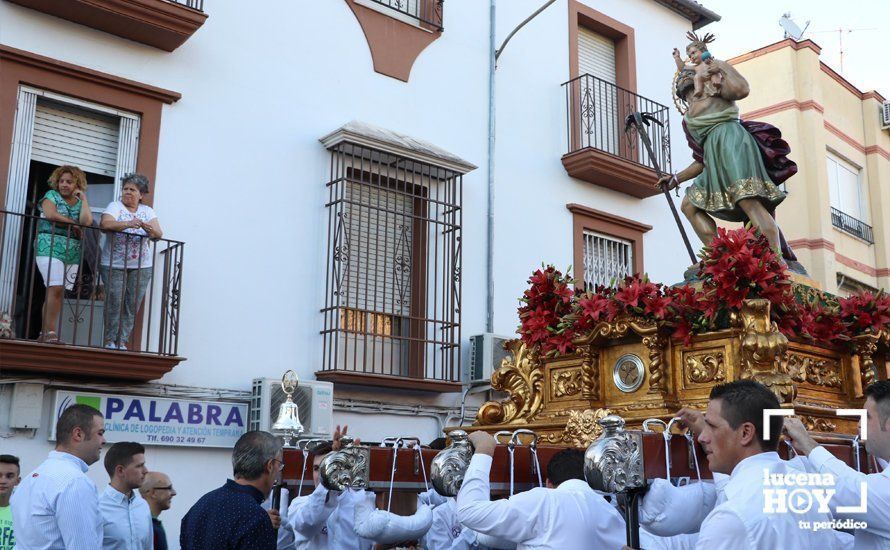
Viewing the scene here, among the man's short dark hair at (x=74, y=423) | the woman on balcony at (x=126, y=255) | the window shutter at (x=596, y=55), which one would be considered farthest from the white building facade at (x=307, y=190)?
the man's short dark hair at (x=74, y=423)

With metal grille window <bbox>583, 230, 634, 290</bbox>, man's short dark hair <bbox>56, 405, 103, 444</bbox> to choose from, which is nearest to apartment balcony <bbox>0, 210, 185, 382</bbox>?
man's short dark hair <bbox>56, 405, 103, 444</bbox>

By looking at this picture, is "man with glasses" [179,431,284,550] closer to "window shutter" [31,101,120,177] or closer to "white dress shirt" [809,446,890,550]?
"white dress shirt" [809,446,890,550]

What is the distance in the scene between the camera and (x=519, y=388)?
629cm

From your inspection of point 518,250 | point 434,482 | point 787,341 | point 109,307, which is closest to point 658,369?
point 787,341

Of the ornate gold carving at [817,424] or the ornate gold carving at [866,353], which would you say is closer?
the ornate gold carving at [817,424]

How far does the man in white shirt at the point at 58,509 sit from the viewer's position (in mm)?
4012

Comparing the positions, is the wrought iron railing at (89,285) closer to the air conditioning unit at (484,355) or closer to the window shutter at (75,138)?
the window shutter at (75,138)

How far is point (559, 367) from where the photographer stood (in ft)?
19.7

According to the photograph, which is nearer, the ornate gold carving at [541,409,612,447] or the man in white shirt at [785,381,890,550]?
the man in white shirt at [785,381,890,550]

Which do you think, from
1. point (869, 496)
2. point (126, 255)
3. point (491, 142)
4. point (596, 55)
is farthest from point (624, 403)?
point (596, 55)

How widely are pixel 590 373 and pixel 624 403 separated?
1.04ft

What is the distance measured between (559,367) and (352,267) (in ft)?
12.7

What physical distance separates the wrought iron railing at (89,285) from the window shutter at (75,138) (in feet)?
1.80

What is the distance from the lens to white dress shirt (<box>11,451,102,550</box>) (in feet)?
13.1
